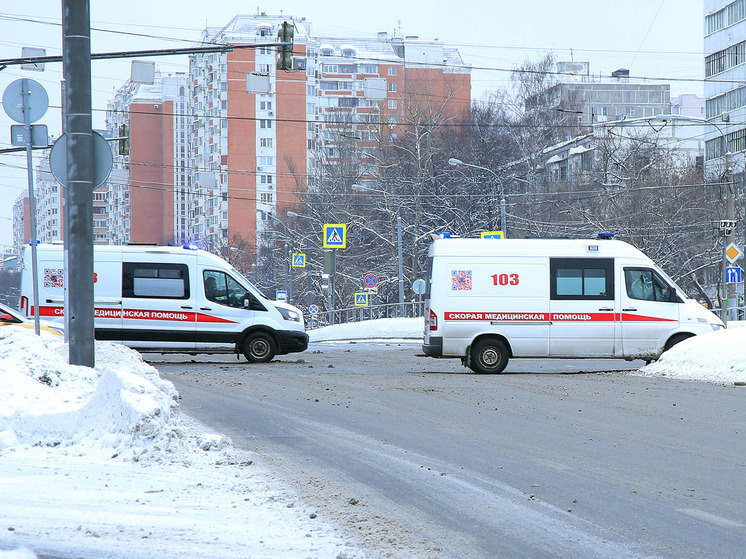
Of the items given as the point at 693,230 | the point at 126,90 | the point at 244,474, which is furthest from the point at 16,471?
the point at 126,90

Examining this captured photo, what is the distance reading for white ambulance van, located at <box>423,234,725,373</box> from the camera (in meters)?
19.1

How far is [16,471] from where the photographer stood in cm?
710

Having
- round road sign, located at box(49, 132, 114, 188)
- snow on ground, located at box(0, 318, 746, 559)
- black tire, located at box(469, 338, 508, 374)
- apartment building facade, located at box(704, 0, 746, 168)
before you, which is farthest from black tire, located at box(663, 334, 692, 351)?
apartment building facade, located at box(704, 0, 746, 168)

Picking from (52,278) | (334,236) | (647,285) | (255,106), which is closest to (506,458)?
(647,285)

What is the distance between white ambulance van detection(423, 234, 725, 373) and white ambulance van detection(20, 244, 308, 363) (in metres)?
3.96

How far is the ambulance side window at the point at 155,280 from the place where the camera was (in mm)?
21297

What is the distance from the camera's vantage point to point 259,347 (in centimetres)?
2161

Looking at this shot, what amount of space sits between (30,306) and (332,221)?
43.2 m

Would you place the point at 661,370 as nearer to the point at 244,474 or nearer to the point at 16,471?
the point at 244,474

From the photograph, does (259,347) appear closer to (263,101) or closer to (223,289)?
(223,289)

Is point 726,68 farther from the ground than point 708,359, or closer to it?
farther from the ground

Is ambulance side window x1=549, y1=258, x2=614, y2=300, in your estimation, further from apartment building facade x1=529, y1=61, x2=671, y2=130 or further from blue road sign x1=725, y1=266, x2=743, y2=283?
apartment building facade x1=529, y1=61, x2=671, y2=130

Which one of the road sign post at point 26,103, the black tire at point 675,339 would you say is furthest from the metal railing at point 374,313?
the road sign post at point 26,103

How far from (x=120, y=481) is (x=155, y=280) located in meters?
14.7
